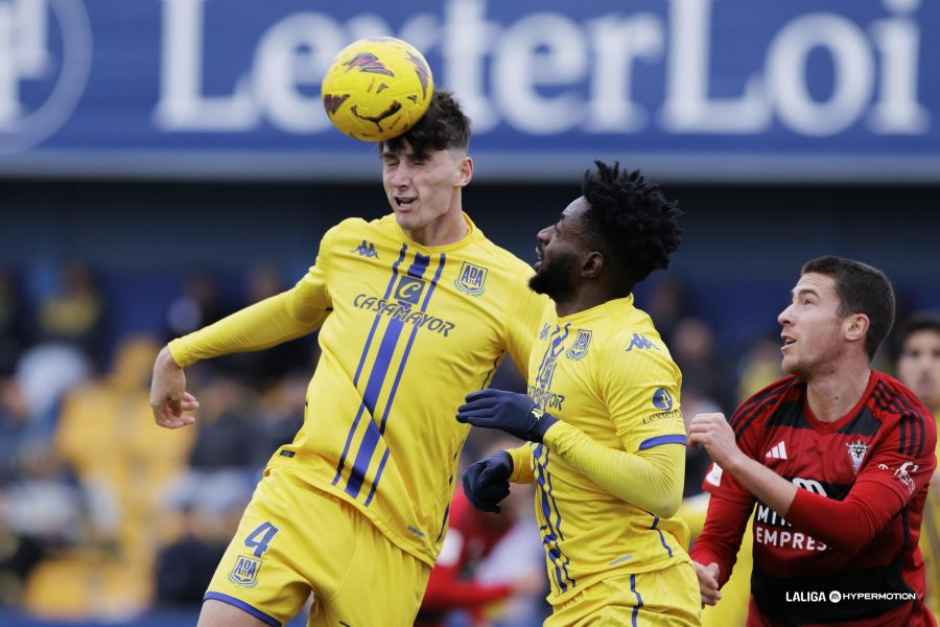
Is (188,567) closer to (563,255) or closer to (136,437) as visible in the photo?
(136,437)

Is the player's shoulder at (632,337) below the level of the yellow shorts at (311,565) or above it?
above

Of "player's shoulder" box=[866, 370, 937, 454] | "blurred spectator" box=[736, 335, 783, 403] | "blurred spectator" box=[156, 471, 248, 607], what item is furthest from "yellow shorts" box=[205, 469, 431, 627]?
"blurred spectator" box=[736, 335, 783, 403]

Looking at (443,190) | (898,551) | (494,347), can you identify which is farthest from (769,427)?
(443,190)

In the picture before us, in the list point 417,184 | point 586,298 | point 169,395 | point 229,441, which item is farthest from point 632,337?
point 229,441

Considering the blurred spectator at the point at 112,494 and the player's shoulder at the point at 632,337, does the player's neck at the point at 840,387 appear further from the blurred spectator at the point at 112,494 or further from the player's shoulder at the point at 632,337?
the blurred spectator at the point at 112,494

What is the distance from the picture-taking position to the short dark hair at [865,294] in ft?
16.9

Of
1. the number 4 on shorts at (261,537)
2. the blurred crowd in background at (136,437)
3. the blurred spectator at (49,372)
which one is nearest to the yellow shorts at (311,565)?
the number 4 on shorts at (261,537)

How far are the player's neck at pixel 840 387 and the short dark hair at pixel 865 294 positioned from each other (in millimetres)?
69

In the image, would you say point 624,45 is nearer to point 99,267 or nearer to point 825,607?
point 99,267

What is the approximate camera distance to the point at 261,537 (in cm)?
546

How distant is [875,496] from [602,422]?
80 cm

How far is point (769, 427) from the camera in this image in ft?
17.2

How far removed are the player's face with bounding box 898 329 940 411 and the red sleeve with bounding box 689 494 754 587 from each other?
163cm

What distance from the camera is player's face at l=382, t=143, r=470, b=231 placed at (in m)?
5.64
